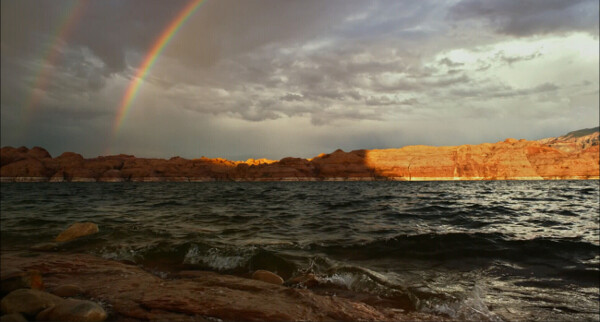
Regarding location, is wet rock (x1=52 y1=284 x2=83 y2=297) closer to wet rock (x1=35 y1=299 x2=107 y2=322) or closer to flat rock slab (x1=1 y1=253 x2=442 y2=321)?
flat rock slab (x1=1 y1=253 x2=442 y2=321)

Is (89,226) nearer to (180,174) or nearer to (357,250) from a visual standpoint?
(357,250)

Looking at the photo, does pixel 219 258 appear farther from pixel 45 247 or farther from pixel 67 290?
pixel 45 247

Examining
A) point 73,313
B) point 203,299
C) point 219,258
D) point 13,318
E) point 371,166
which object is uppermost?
point 13,318

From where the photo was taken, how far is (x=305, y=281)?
22.5 ft

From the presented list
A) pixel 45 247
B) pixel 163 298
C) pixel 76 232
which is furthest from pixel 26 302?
pixel 76 232

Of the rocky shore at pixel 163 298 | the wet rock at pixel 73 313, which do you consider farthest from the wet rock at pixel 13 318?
the wet rock at pixel 73 313

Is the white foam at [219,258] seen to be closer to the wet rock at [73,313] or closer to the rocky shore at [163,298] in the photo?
the rocky shore at [163,298]

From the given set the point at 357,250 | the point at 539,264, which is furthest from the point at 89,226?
the point at 539,264

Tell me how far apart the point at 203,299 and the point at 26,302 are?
2.30 m

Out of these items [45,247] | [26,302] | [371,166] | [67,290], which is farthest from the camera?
[371,166]

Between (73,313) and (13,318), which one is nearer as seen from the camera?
(13,318)

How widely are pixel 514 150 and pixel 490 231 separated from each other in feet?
629

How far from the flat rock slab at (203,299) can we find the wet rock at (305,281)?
29.0 inches

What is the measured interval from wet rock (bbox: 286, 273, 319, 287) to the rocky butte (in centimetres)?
16160
